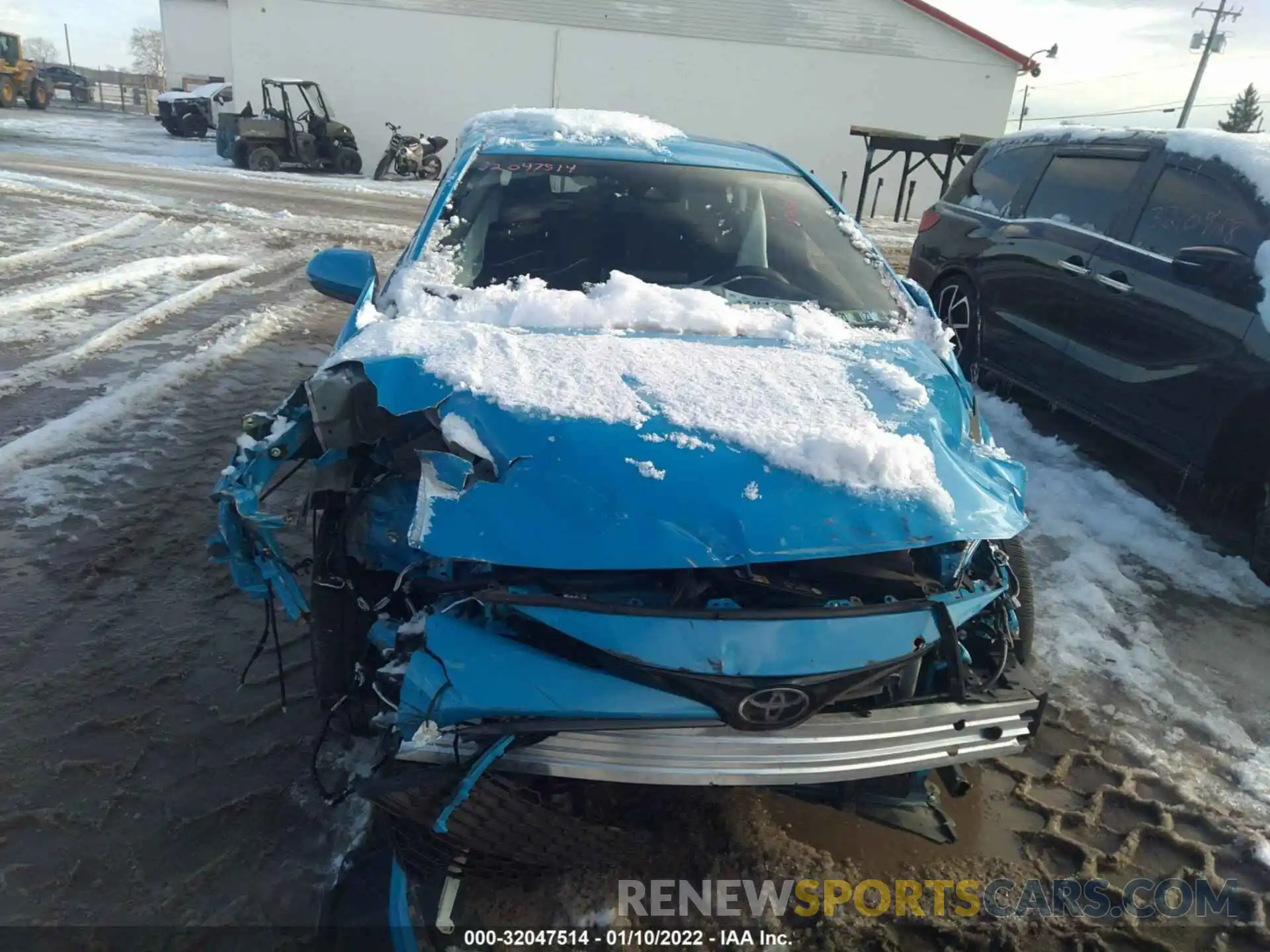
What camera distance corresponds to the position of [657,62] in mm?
23797

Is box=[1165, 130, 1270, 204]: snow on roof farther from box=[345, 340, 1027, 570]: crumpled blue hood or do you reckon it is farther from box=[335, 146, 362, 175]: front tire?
box=[335, 146, 362, 175]: front tire

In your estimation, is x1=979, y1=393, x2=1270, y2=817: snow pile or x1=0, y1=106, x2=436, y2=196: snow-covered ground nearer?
x1=979, y1=393, x2=1270, y2=817: snow pile

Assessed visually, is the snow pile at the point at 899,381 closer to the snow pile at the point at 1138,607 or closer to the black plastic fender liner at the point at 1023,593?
the black plastic fender liner at the point at 1023,593

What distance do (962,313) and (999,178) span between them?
1.04 metres

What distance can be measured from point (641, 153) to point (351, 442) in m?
2.15

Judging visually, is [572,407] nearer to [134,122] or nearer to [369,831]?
[369,831]

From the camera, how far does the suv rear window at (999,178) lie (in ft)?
20.3

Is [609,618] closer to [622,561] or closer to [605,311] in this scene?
[622,561]

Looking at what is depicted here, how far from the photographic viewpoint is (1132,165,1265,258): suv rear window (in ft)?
14.3

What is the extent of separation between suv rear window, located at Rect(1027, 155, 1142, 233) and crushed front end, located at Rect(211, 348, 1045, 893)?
3.79 m

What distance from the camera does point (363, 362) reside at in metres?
2.41

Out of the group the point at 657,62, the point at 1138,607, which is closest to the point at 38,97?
the point at 657,62

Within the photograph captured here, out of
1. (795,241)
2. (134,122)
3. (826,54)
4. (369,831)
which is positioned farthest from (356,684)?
(134,122)

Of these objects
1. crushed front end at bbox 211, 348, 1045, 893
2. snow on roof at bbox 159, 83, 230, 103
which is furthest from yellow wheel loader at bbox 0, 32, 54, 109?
crushed front end at bbox 211, 348, 1045, 893
